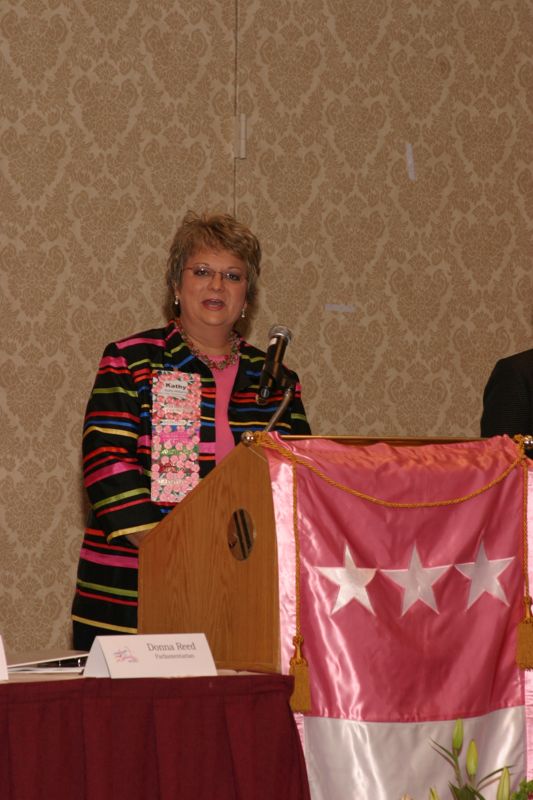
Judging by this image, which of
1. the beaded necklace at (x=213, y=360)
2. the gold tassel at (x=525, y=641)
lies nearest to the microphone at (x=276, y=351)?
the beaded necklace at (x=213, y=360)

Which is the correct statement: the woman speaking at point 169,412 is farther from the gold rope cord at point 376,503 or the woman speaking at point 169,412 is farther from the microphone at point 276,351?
the gold rope cord at point 376,503

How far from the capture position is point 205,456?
3.06 metres

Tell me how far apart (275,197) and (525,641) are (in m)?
2.90

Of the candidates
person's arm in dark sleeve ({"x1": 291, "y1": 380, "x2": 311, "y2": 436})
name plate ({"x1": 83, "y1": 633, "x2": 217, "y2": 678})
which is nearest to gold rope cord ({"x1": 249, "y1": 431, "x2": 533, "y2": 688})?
name plate ({"x1": 83, "y1": 633, "x2": 217, "y2": 678})

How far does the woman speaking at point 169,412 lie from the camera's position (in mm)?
2951

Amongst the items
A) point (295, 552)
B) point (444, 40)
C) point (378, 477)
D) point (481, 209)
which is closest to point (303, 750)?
point (295, 552)

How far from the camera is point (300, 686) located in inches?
77.2

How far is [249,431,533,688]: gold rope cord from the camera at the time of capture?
6.49 feet

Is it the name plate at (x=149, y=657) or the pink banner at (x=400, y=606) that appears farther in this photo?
the pink banner at (x=400, y=606)

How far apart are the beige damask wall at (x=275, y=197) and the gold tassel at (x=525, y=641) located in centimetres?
246

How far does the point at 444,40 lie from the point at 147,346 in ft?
8.55

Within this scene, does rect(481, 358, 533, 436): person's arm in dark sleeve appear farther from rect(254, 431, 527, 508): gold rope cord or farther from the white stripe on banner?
the white stripe on banner

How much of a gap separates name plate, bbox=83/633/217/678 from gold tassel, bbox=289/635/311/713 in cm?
14

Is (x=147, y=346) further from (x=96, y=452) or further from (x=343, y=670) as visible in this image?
(x=343, y=670)
